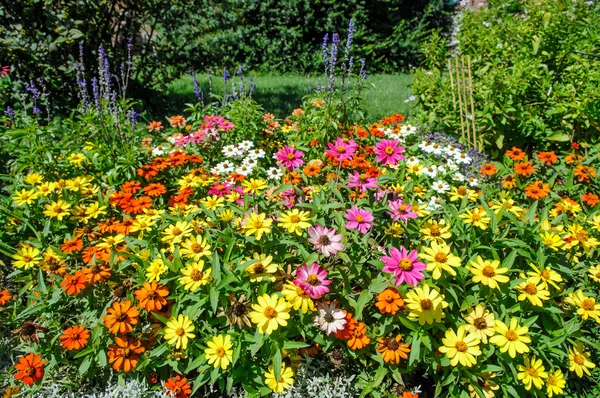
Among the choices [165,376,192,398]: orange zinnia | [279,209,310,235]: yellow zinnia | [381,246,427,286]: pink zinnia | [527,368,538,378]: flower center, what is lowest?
[165,376,192,398]: orange zinnia

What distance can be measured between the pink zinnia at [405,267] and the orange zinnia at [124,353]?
100cm

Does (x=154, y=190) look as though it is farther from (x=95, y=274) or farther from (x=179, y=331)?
(x=179, y=331)

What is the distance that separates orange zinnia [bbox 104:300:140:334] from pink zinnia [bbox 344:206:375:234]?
2.92ft

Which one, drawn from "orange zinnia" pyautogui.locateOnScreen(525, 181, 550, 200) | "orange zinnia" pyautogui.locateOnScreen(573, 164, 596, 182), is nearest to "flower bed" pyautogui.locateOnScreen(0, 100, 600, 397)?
"orange zinnia" pyautogui.locateOnScreen(525, 181, 550, 200)

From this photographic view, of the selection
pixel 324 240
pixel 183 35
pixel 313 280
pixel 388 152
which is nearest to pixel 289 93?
pixel 183 35

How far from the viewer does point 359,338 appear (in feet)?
5.91

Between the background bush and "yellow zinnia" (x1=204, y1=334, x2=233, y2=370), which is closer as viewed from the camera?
"yellow zinnia" (x1=204, y1=334, x2=233, y2=370)

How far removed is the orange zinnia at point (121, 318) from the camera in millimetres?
1719

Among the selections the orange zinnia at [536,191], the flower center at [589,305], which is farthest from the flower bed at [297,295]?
the orange zinnia at [536,191]

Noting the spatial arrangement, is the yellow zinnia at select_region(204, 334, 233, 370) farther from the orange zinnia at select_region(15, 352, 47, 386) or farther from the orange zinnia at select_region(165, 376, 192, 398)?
the orange zinnia at select_region(15, 352, 47, 386)

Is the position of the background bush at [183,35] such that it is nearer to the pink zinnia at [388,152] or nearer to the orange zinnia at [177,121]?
the orange zinnia at [177,121]

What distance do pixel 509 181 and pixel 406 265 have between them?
143 cm

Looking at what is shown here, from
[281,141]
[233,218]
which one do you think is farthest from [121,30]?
[233,218]

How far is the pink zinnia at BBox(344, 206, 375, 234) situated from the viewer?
1.83 metres
